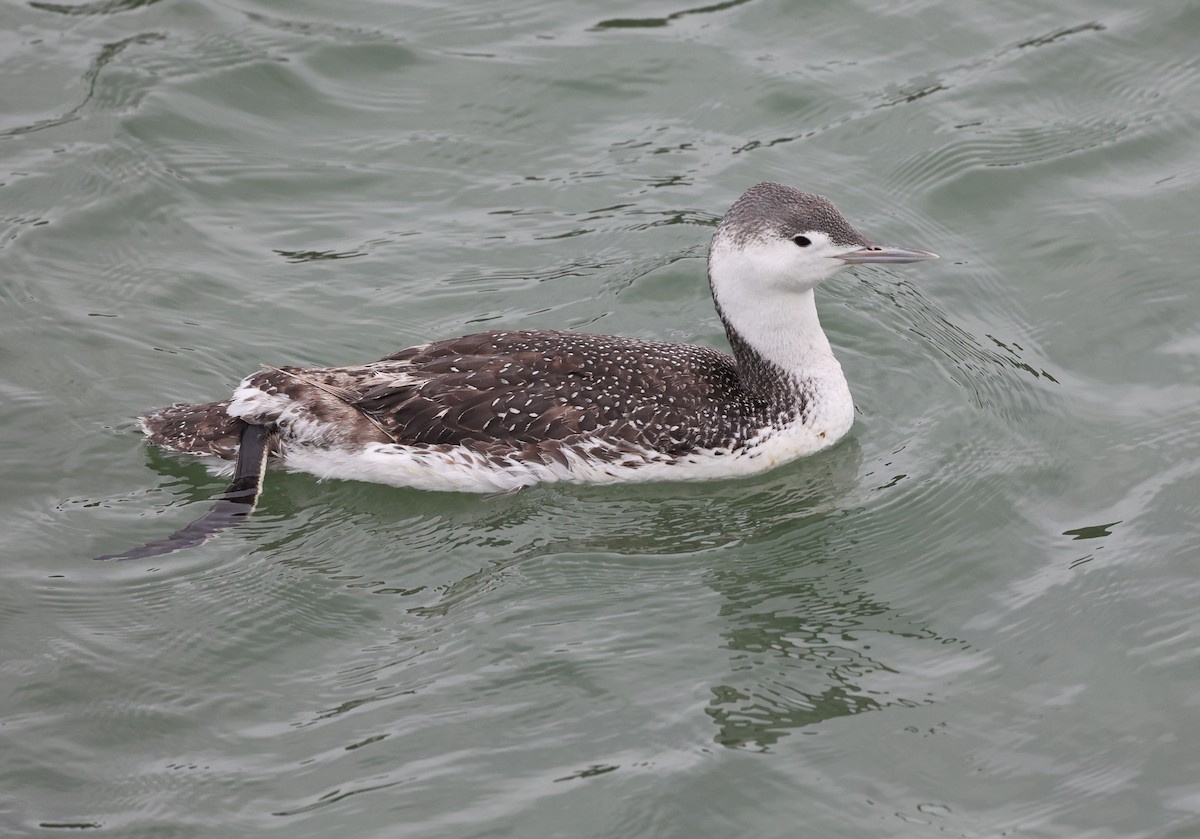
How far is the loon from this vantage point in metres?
8.54

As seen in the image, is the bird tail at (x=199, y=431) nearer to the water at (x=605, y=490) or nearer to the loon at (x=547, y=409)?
the loon at (x=547, y=409)

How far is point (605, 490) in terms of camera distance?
28.5 ft

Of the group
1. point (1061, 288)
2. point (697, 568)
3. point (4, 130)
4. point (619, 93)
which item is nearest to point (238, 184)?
point (4, 130)

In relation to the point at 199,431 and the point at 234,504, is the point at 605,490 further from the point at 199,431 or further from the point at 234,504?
the point at 199,431

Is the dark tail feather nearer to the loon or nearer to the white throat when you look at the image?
the loon

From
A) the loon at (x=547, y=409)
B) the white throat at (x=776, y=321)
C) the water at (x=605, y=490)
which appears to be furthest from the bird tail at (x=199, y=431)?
the white throat at (x=776, y=321)

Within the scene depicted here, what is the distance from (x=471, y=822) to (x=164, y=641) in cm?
198

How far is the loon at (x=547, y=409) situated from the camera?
8539 millimetres

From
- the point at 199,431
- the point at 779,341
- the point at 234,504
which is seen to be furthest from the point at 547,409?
the point at 199,431

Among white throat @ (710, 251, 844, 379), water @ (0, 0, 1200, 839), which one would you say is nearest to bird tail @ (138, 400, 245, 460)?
water @ (0, 0, 1200, 839)

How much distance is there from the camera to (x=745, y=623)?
7.69 meters

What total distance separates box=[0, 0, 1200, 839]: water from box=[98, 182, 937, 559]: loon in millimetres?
187

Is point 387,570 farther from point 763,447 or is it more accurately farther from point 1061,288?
point 1061,288

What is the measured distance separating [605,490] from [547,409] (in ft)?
1.84
